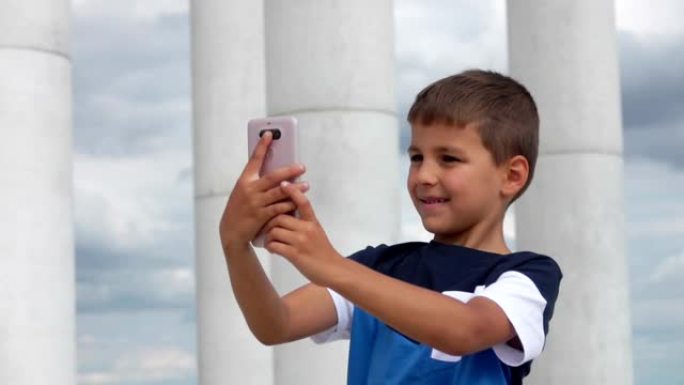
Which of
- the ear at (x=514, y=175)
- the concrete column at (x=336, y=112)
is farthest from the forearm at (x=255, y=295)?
the concrete column at (x=336, y=112)

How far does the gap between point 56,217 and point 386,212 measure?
21.7 feet

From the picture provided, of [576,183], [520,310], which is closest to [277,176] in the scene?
[520,310]

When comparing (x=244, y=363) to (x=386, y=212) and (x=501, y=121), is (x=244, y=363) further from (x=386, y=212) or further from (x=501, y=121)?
(x=501, y=121)

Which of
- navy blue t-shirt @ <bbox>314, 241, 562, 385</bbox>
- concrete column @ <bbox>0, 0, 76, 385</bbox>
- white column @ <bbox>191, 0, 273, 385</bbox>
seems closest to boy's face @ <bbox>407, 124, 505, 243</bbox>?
navy blue t-shirt @ <bbox>314, 241, 562, 385</bbox>

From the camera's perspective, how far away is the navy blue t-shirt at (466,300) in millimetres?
5500

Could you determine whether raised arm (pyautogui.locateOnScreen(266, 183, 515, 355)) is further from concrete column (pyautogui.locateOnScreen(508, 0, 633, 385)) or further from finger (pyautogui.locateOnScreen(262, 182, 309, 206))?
concrete column (pyautogui.locateOnScreen(508, 0, 633, 385))

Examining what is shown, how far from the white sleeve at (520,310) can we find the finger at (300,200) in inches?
35.2

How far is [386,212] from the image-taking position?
575 inches

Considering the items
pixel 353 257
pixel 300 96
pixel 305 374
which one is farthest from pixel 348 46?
pixel 353 257

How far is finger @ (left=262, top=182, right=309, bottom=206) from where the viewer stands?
505cm

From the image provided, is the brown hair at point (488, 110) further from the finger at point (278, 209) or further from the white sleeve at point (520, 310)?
the finger at point (278, 209)

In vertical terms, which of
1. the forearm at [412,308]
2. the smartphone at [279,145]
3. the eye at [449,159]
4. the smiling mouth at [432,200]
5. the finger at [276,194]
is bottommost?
the forearm at [412,308]

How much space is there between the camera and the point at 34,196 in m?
18.7

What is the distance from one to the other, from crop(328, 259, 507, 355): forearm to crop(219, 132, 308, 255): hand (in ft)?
1.16
